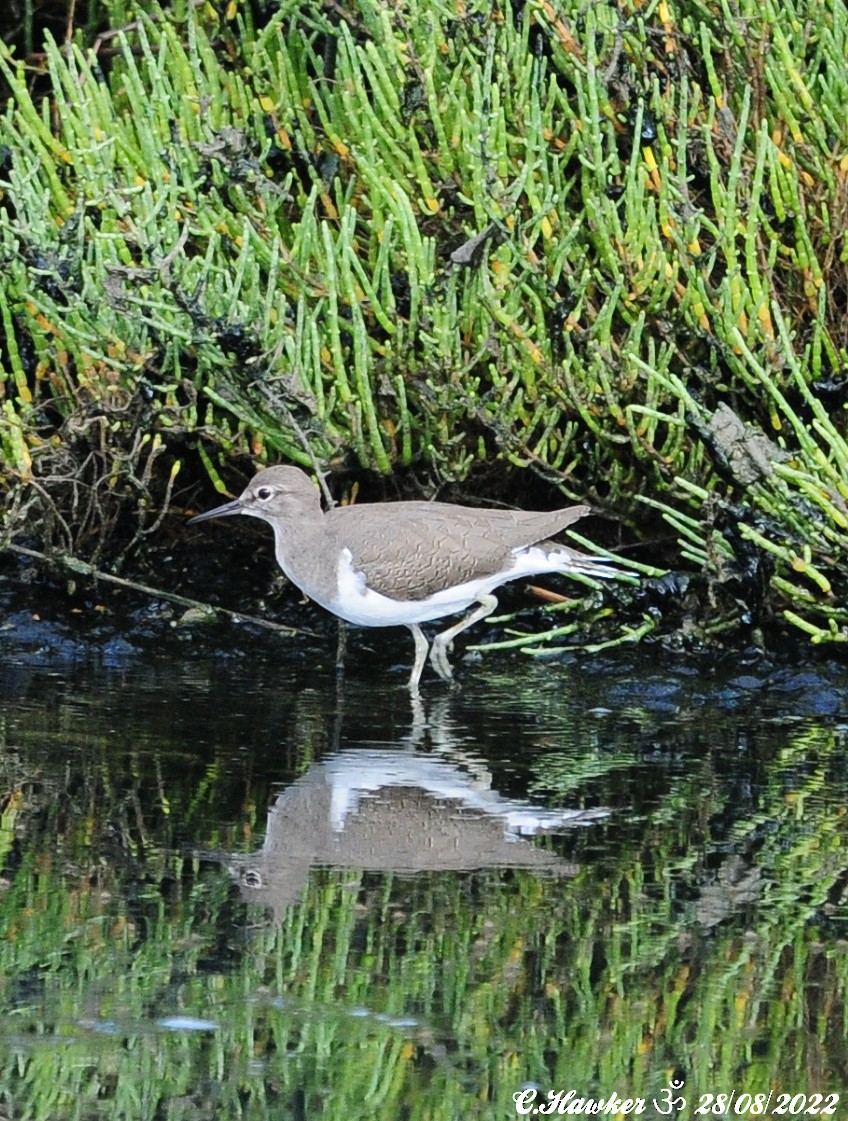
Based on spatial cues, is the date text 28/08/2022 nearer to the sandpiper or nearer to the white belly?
the sandpiper

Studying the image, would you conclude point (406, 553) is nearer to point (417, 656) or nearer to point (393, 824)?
point (417, 656)

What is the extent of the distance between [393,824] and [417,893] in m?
0.53

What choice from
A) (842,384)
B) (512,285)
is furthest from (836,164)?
(512,285)

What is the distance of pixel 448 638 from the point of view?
673 centimetres

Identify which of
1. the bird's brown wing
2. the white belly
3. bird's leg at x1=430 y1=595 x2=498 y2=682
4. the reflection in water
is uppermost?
the bird's brown wing

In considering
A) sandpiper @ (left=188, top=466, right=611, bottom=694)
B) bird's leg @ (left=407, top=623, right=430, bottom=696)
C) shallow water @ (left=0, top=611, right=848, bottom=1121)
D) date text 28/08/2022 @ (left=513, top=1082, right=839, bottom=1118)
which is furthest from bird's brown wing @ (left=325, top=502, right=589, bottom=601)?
date text 28/08/2022 @ (left=513, top=1082, right=839, bottom=1118)

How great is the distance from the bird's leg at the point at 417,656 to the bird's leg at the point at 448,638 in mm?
34

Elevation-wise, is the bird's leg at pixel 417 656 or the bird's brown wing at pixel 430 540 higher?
the bird's brown wing at pixel 430 540

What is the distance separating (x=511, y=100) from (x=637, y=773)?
9.55ft

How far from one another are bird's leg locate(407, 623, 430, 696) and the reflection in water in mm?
956

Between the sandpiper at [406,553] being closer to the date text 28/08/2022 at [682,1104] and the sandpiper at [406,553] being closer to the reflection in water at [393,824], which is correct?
the reflection in water at [393,824]

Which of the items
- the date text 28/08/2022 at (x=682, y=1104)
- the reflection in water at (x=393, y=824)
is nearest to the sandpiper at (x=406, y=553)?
the reflection in water at (x=393, y=824)

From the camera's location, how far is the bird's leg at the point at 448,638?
658cm

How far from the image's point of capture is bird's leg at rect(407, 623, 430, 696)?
6.46 meters
